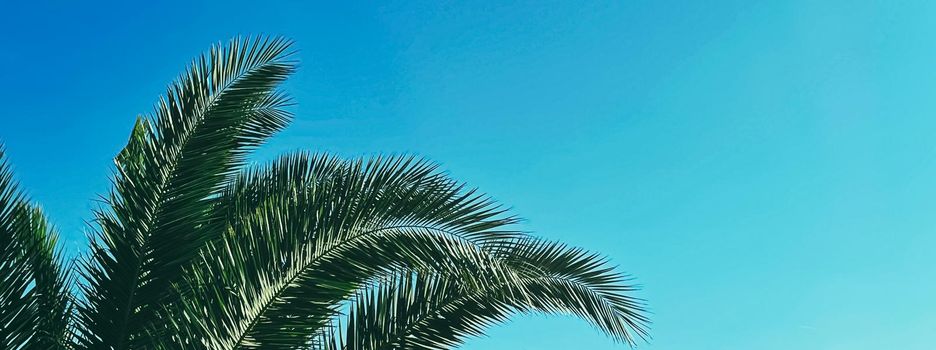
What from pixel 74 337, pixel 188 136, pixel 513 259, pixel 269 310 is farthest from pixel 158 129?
pixel 513 259

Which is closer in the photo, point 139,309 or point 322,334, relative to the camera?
point 322,334

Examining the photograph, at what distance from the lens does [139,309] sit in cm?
697

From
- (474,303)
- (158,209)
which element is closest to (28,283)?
(158,209)

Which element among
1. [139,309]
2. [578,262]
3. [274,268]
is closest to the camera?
[274,268]

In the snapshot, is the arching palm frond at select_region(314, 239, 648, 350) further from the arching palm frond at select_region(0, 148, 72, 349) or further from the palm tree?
the arching palm frond at select_region(0, 148, 72, 349)

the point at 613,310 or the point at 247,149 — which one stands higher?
the point at 247,149

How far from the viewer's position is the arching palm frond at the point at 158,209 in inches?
272

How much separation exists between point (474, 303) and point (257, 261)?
2.23 m

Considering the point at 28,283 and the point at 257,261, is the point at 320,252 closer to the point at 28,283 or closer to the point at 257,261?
the point at 257,261

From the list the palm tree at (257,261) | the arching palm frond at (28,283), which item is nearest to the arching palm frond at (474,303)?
the palm tree at (257,261)

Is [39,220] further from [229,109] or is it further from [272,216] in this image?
[272,216]

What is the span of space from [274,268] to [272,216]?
328mm

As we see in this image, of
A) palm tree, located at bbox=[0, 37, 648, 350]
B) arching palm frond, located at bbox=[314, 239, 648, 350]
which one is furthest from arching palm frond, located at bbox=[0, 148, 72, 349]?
arching palm frond, located at bbox=[314, 239, 648, 350]

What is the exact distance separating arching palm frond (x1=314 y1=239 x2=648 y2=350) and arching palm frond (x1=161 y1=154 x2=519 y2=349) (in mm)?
285
